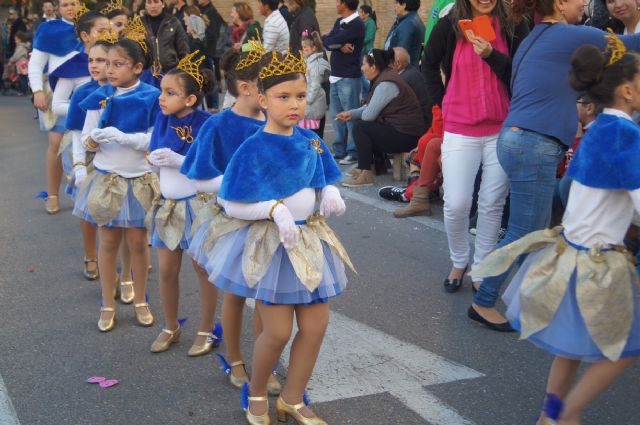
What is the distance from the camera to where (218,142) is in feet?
13.5

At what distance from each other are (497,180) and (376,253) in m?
1.75

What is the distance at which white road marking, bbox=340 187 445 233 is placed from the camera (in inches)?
304

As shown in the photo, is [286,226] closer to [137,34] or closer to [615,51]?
[615,51]

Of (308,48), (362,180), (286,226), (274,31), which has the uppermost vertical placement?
(286,226)

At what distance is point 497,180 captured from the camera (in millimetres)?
5316

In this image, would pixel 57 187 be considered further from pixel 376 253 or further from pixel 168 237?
pixel 168 237

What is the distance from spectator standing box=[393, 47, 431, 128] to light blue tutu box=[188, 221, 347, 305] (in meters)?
5.86

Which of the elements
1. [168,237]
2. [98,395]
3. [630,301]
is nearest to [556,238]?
[630,301]

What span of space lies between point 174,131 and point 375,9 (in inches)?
569

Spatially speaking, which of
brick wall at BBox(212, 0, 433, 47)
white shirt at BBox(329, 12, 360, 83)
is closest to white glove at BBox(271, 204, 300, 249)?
white shirt at BBox(329, 12, 360, 83)

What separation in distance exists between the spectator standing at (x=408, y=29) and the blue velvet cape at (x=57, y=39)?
4053 millimetres

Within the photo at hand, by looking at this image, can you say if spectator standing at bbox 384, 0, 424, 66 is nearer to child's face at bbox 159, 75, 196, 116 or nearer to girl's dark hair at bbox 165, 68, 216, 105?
girl's dark hair at bbox 165, 68, 216, 105

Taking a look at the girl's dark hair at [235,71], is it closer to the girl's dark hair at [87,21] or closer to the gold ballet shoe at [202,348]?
the gold ballet shoe at [202,348]

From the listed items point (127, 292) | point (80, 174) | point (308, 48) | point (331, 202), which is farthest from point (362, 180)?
point (331, 202)
